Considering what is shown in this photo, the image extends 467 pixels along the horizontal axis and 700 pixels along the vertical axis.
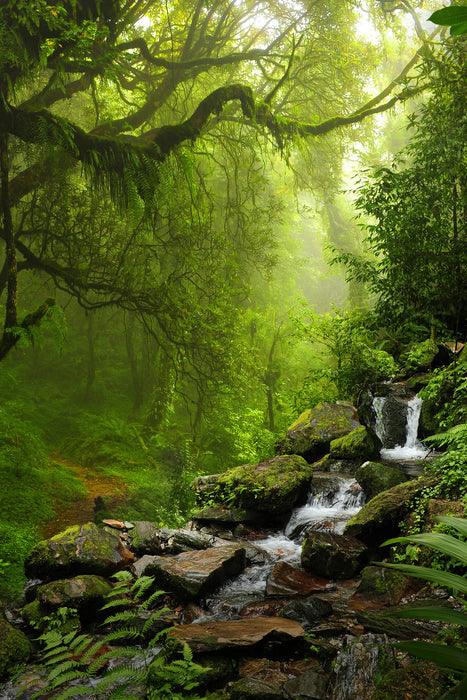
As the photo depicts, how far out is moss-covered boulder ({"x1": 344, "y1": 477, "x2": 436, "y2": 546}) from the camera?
4758mm

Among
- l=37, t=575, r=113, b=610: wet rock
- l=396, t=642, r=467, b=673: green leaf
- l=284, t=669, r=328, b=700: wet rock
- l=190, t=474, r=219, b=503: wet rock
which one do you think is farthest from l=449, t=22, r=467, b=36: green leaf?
l=190, t=474, r=219, b=503: wet rock

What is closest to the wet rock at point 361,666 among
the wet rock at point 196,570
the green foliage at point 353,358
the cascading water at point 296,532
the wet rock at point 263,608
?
the wet rock at point 263,608

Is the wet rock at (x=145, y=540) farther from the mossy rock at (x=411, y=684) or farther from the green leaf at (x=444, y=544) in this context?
the green leaf at (x=444, y=544)

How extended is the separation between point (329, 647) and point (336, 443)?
464 centimetres

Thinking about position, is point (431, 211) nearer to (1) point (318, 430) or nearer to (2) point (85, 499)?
(1) point (318, 430)

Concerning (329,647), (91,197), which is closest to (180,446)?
(91,197)

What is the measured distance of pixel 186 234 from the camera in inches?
382

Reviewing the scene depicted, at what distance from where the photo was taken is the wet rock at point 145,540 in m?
5.45

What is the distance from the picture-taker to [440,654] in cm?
139

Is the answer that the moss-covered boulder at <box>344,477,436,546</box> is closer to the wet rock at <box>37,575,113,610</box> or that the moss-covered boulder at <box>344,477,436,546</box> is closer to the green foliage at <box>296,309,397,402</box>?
the wet rock at <box>37,575,113,610</box>

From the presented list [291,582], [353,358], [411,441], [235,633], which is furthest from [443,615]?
[353,358]

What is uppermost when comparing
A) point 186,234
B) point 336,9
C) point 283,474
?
point 336,9

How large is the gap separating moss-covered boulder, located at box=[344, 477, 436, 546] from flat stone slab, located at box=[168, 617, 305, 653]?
1602 millimetres

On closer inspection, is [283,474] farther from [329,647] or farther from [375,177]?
[375,177]
